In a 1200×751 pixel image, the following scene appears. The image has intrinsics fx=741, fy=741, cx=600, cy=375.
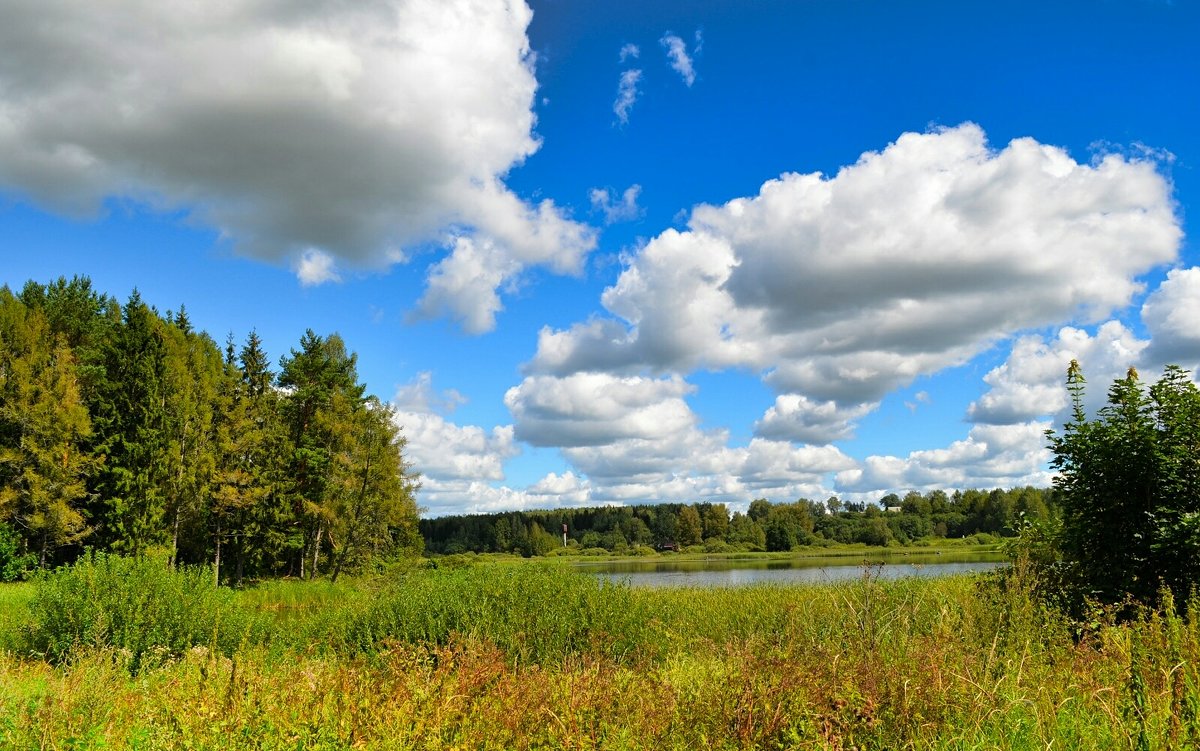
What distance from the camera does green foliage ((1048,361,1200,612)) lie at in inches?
343

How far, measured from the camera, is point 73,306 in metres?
42.2

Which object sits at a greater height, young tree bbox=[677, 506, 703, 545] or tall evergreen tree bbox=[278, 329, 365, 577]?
tall evergreen tree bbox=[278, 329, 365, 577]

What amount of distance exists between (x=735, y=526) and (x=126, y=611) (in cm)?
9373

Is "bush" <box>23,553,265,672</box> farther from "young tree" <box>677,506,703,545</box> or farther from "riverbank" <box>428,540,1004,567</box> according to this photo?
"young tree" <box>677,506,703,545</box>

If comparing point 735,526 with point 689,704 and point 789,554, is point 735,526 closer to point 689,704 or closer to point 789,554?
point 789,554

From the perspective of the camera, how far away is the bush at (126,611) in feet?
37.9

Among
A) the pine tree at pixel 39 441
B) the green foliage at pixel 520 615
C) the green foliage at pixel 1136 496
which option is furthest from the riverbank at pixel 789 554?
the green foliage at pixel 1136 496

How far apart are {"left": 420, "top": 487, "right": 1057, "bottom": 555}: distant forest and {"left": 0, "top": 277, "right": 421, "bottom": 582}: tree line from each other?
41038 millimetres

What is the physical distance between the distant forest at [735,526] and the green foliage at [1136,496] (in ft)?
237

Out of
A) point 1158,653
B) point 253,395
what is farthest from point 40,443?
point 1158,653

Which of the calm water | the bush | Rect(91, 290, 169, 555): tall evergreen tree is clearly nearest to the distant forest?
the calm water

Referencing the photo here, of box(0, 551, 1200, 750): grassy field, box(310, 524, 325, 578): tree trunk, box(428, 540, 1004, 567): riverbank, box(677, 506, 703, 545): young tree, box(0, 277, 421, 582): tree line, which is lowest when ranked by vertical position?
box(428, 540, 1004, 567): riverbank

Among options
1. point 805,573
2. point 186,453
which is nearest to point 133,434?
point 186,453

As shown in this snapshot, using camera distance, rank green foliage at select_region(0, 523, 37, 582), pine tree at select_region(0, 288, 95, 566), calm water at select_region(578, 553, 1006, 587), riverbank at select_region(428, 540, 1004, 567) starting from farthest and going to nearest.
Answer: riverbank at select_region(428, 540, 1004, 567) → pine tree at select_region(0, 288, 95, 566) → green foliage at select_region(0, 523, 37, 582) → calm water at select_region(578, 553, 1006, 587)
